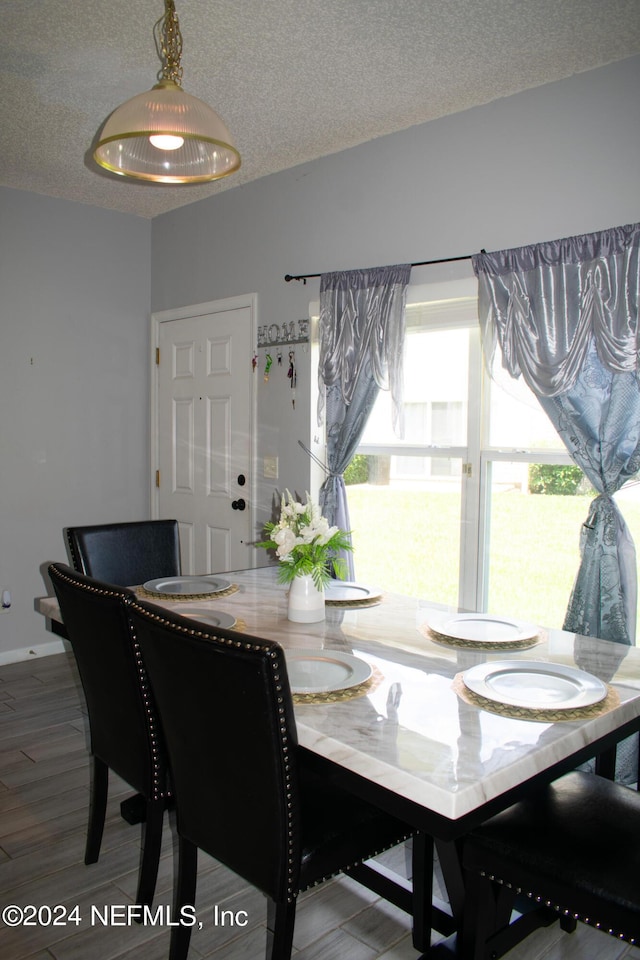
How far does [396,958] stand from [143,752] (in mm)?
843

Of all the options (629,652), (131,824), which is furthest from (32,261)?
(629,652)

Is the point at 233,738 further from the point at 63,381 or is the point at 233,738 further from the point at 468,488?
the point at 63,381

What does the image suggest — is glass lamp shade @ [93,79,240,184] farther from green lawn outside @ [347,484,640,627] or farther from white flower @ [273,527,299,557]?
green lawn outside @ [347,484,640,627]

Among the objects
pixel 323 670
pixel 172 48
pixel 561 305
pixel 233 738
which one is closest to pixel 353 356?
pixel 561 305

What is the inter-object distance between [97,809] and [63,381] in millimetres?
2885

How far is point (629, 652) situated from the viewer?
1907 millimetres

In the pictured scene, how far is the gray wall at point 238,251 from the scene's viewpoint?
109 inches

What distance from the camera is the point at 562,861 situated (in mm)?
1441

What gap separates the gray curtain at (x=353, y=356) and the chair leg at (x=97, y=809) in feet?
5.38

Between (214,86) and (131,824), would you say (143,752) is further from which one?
(214,86)

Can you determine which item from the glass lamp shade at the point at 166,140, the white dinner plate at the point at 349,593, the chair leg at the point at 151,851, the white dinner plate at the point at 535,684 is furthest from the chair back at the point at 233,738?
the glass lamp shade at the point at 166,140

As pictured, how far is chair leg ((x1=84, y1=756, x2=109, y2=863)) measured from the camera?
220 centimetres

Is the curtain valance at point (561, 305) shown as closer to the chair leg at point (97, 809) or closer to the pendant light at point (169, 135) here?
the pendant light at point (169, 135)

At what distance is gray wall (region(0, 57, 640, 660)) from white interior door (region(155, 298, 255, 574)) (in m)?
0.14
